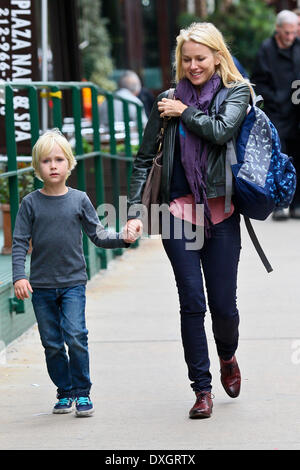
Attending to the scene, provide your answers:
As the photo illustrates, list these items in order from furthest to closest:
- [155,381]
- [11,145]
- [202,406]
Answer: [11,145], [155,381], [202,406]

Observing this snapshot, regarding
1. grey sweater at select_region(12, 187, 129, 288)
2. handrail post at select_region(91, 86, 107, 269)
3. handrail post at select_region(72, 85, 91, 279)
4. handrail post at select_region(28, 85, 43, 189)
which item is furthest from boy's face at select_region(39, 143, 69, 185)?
handrail post at select_region(91, 86, 107, 269)

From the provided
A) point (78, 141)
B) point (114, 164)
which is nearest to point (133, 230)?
point (78, 141)

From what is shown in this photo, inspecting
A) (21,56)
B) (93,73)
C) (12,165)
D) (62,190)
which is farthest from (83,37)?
(62,190)

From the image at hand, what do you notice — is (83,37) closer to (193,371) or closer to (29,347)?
(29,347)

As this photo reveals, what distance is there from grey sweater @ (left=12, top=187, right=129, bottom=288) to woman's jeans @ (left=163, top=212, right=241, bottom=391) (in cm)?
26

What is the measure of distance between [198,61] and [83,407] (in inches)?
63.8

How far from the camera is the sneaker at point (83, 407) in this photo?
5.16 meters

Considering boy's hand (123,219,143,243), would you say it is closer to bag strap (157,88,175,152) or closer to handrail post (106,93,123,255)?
bag strap (157,88,175,152)

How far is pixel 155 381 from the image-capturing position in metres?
5.86

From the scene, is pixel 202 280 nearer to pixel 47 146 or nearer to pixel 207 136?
pixel 207 136

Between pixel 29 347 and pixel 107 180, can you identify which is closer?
pixel 29 347

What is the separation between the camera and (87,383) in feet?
17.1

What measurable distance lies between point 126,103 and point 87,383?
596 centimetres
